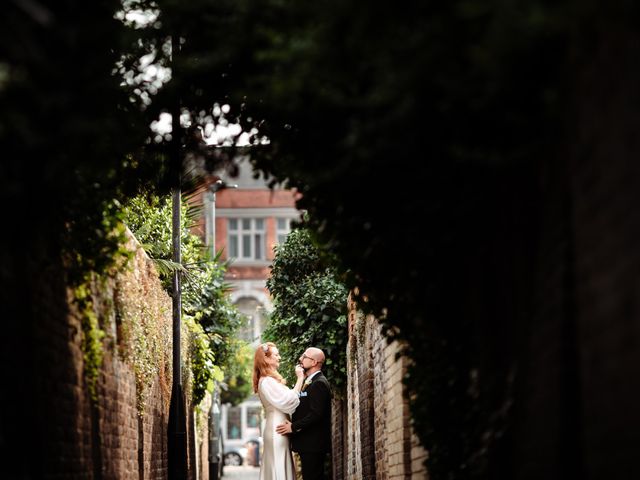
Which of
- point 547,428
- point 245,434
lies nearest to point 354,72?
point 547,428

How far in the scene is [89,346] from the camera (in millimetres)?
9164

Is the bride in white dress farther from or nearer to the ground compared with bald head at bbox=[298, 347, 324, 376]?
nearer to the ground

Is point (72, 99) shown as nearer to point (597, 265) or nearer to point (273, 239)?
point (597, 265)

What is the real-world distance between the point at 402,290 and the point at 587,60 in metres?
3.78

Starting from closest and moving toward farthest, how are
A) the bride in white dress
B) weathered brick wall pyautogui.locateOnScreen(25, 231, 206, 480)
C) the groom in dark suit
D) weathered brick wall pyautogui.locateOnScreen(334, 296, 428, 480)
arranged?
weathered brick wall pyautogui.locateOnScreen(25, 231, 206, 480) → weathered brick wall pyautogui.locateOnScreen(334, 296, 428, 480) → the bride in white dress → the groom in dark suit

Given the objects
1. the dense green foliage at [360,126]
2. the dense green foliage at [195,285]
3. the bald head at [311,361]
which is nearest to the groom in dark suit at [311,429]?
the bald head at [311,361]

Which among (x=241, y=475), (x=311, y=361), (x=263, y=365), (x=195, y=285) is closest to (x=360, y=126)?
(x=263, y=365)

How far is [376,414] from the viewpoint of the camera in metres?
14.0

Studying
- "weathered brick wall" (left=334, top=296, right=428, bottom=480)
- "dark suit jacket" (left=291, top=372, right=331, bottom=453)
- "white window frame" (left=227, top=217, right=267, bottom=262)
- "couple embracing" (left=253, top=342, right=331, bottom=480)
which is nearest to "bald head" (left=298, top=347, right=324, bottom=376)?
"couple embracing" (left=253, top=342, right=331, bottom=480)

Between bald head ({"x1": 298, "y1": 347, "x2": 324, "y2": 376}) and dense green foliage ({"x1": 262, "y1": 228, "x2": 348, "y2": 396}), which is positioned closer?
bald head ({"x1": 298, "y1": 347, "x2": 324, "y2": 376})

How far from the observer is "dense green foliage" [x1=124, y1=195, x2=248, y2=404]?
57.8ft

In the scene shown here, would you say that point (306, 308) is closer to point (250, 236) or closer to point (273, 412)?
point (273, 412)

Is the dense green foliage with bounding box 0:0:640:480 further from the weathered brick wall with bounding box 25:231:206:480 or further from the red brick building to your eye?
the red brick building

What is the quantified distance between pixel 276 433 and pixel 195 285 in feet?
16.5
